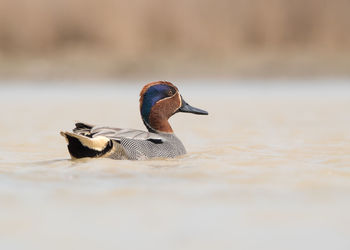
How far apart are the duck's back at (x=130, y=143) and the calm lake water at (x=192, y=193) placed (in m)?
0.10

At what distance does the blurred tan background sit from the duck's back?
18368 millimetres

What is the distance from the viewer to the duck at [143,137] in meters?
7.02

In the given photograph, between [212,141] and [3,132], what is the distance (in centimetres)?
278

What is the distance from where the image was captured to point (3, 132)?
35.4ft

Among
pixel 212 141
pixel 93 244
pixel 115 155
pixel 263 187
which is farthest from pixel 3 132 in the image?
pixel 93 244

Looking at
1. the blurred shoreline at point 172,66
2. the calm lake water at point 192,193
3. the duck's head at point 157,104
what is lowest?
the calm lake water at point 192,193

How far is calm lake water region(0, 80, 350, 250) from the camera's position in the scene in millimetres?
4688

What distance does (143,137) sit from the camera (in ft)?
24.5

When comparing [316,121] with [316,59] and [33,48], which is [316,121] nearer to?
[316,59]

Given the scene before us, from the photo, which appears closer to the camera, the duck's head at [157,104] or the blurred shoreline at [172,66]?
the duck's head at [157,104]

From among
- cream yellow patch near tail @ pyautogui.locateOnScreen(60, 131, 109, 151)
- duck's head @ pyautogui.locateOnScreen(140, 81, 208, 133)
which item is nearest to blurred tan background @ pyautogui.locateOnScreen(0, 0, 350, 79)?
duck's head @ pyautogui.locateOnScreen(140, 81, 208, 133)

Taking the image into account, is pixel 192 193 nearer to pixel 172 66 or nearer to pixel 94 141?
pixel 94 141

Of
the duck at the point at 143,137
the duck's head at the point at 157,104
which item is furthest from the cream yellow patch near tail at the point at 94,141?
the duck's head at the point at 157,104

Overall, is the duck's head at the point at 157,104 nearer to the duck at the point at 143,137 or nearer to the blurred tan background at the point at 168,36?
the duck at the point at 143,137
